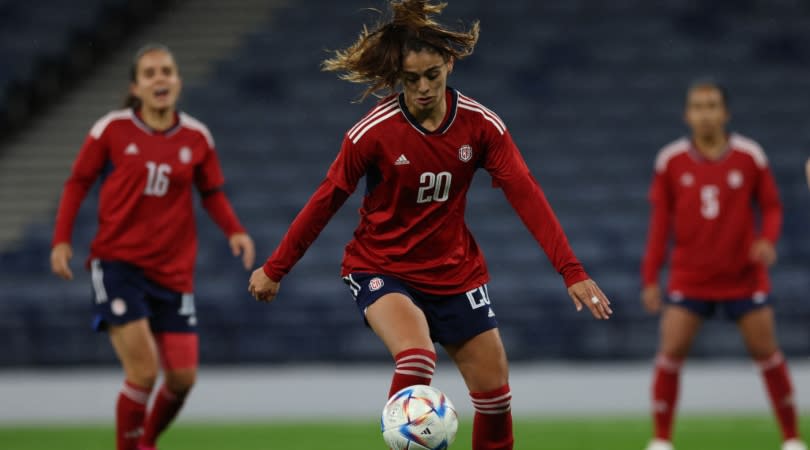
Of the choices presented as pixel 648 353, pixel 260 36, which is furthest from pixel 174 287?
pixel 260 36

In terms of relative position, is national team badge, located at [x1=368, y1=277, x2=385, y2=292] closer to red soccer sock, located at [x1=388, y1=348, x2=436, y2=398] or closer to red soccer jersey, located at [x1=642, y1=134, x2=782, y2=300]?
red soccer sock, located at [x1=388, y1=348, x2=436, y2=398]

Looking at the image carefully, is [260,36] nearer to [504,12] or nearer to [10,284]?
[504,12]

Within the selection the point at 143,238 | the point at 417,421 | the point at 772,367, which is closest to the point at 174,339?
the point at 143,238

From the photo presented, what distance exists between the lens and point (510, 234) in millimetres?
13234

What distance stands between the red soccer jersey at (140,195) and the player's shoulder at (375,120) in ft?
5.64

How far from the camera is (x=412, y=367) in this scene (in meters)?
4.93

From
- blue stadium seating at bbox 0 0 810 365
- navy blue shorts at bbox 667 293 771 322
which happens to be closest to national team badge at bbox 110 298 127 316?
navy blue shorts at bbox 667 293 771 322

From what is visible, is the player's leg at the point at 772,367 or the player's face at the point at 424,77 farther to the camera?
the player's leg at the point at 772,367

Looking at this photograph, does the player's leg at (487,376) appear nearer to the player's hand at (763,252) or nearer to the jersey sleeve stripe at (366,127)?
the jersey sleeve stripe at (366,127)

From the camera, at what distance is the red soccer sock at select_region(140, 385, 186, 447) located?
662 centimetres

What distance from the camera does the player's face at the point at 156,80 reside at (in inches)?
255

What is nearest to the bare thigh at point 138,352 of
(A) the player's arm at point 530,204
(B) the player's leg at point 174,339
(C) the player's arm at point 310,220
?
(B) the player's leg at point 174,339

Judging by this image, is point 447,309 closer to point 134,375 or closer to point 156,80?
point 134,375

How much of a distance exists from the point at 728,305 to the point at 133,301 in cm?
335
